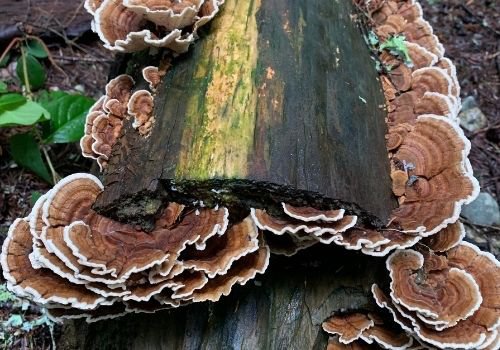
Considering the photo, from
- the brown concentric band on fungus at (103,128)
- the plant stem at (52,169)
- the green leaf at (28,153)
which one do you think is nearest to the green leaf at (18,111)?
the green leaf at (28,153)

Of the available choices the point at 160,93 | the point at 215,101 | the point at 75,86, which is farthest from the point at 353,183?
the point at 75,86

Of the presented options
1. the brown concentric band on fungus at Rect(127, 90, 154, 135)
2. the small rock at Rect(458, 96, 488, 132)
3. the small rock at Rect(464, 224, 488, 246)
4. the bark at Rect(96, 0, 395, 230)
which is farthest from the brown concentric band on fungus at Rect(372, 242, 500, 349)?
the small rock at Rect(458, 96, 488, 132)

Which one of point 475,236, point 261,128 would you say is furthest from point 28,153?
point 475,236

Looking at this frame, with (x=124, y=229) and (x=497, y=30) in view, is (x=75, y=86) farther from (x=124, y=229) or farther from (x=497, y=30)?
(x=497, y=30)

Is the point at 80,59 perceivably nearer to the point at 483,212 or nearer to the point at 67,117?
the point at 67,117

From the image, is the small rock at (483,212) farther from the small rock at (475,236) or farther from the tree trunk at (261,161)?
the tree trunk at (261,161)

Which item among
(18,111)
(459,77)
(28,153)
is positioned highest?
(18,111)
